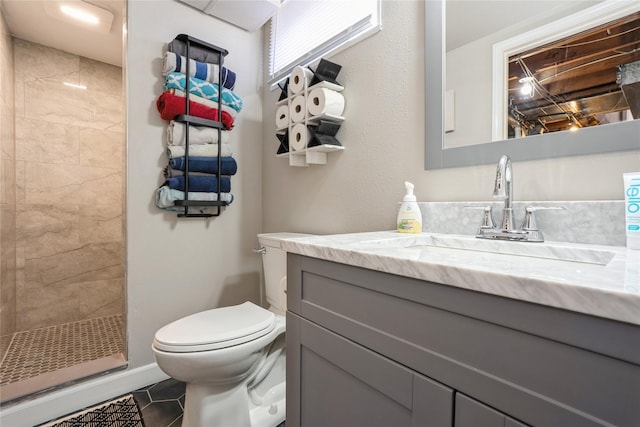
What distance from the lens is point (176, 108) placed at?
1552 mm

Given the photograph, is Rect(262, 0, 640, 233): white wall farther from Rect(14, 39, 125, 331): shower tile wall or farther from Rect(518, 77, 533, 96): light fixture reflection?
Rect(14, 39, 125, 331): shower tile wall

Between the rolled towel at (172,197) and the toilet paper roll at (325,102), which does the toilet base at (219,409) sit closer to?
the rolled towel at (172,197)

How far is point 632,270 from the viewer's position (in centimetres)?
44

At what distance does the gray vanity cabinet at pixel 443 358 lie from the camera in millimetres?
354

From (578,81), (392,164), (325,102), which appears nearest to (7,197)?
(325,102)

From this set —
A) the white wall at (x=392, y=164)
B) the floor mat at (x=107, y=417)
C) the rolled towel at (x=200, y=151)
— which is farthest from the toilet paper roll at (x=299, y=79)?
the floor mat at (x=107, y=417)

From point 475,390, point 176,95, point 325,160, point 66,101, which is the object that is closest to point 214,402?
point 475,390

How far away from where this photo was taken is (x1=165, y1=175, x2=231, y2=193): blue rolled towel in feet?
5.12

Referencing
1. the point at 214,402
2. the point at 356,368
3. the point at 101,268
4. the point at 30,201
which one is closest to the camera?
the point at 356,368

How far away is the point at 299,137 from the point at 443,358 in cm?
124

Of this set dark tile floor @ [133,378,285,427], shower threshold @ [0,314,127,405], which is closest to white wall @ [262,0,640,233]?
dark tile floor @ [133,378,285,427]

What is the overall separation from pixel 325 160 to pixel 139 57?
42.9 inches

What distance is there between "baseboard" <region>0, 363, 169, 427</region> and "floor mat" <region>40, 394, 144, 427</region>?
4 centimetres

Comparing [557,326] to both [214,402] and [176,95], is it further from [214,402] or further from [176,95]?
[176,95]
